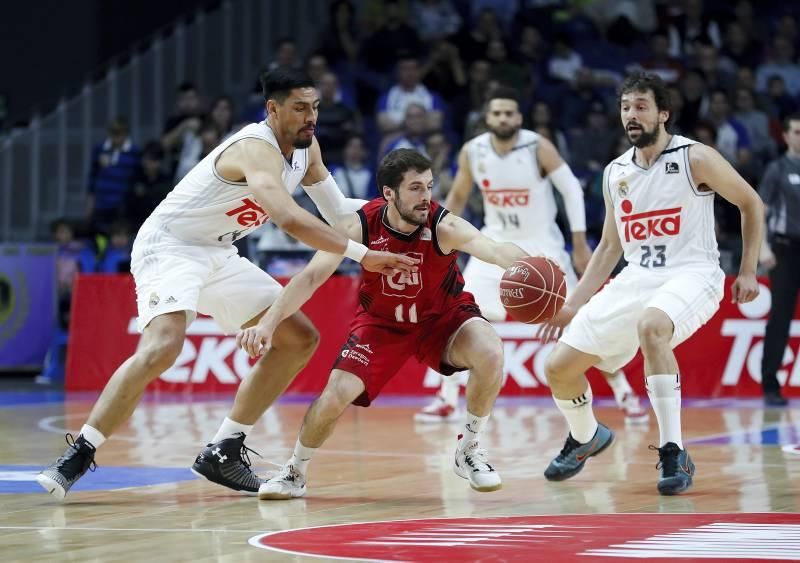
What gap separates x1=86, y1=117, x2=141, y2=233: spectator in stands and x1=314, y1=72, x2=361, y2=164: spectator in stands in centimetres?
225

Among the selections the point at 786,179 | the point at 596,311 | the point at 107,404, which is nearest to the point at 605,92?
the point at 786,179

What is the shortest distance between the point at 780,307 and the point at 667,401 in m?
5.40

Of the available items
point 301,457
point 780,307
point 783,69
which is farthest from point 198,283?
point 783,69

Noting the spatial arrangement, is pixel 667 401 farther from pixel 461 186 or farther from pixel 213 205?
pixel 461 186

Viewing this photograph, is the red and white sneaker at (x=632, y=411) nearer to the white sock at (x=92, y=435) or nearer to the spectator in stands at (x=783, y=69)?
the white sock at (x=92, y=435)

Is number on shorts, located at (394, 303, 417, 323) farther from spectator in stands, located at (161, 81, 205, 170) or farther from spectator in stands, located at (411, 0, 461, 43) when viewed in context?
spectator in stands, located at (411, 0, 461, 43)

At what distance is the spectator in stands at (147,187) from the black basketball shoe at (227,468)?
9148 mm

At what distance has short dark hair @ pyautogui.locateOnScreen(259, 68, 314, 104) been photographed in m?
6.98

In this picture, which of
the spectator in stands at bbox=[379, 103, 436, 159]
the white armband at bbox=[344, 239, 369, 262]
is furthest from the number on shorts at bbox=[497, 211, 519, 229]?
the white armband at bbox=[344, 239, 369, 262]

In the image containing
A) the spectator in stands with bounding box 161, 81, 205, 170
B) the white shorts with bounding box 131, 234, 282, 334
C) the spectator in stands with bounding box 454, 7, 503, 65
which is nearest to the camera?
the white shorts with bounding box 131, 234, 282, 334

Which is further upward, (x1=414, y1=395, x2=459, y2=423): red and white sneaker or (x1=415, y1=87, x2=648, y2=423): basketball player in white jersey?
(x1=415, y1=87, x2=648, y2=423): basketball player in white jersey

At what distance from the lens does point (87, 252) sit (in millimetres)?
15562

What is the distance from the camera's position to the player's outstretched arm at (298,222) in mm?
A: 6605

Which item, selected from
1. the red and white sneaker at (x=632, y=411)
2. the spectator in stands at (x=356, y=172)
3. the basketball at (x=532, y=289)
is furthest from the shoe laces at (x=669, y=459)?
the spectator in stands at (x=356, y=172)
